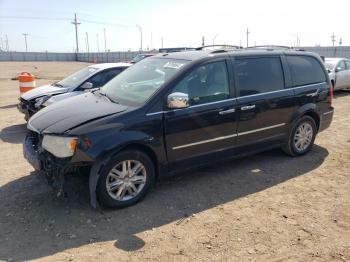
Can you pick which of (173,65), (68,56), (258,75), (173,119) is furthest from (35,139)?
(68,56)

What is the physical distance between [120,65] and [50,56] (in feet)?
259

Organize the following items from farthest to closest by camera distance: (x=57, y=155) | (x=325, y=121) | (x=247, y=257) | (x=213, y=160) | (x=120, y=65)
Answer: (x=120, y=65)
(x=325, y=121)
(x=213, y=160)
(x=57, y=155)
(x=247, y=257)

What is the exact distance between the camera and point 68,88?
8672 millimetres

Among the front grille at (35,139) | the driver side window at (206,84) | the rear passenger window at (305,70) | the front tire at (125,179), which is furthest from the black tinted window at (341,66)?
the front grille at (35,139)

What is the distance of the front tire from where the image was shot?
4176mm

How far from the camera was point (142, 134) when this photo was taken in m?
4.31

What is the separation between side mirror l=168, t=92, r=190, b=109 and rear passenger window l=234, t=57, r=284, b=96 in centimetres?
111

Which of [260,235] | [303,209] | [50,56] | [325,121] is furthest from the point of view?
[50,56]

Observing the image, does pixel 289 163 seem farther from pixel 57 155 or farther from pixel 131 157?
pixel 57 155

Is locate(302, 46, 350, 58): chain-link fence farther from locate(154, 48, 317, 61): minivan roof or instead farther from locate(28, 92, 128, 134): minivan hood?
locate(28, 92, 128, 134): minivan hood

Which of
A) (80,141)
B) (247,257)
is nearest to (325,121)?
(247,257)

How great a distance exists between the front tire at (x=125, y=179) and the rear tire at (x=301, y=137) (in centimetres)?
275

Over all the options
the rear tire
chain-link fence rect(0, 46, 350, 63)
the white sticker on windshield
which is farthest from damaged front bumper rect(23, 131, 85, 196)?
chain-link fence rect(0, 46, 350, 63)

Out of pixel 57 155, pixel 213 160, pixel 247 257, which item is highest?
pixel 57 155
